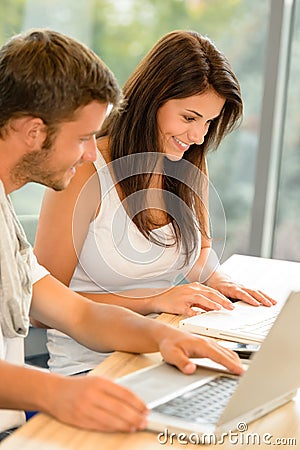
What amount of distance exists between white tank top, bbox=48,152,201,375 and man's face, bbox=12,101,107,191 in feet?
1.57

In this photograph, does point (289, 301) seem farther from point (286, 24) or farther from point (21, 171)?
point (286, 24)

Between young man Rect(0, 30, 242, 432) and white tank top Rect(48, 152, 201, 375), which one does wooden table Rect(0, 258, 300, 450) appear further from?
white tank top Rect(48, 152, 201, 375)

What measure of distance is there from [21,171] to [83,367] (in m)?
0.59

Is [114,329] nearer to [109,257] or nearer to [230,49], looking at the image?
[109,257]

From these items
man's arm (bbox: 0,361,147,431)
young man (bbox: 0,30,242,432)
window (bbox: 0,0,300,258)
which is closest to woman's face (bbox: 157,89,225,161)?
young man (bbox: 0,30,242,432)

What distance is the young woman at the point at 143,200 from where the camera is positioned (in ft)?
6.00

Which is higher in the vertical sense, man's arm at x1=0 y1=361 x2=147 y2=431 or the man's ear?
the man's ear

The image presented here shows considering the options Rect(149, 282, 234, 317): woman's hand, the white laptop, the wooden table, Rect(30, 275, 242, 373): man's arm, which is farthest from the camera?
Rect(149, 282, 234, 317): woman's hand

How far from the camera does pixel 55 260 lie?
72.0 inches

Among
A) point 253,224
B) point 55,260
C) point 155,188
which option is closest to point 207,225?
point 155,188

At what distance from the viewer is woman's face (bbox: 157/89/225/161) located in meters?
1.94

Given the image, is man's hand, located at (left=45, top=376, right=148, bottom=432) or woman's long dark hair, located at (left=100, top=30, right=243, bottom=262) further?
woman's long dark hair, located at (left=100, top=30, right=243, bottom=262)

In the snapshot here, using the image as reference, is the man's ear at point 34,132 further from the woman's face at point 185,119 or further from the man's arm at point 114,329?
the woman's face at point 185,119

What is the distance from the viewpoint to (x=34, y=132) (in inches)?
52.4
